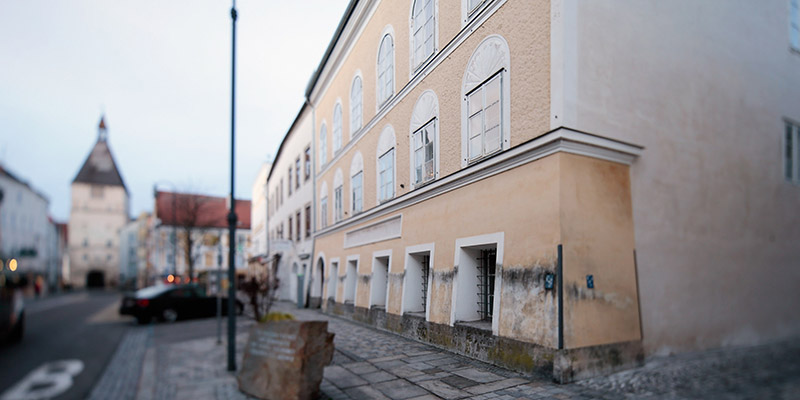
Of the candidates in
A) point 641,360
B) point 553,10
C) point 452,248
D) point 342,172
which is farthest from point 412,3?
point 641,360

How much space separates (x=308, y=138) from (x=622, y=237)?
70.6 feet

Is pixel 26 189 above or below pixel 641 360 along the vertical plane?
above

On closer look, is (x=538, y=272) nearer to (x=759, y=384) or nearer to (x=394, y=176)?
(x=759, y=384)

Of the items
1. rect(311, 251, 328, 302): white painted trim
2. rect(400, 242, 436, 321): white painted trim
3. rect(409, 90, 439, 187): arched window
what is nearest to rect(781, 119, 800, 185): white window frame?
rect(409, 90, 439, 187): arched window

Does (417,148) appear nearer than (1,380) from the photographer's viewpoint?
No

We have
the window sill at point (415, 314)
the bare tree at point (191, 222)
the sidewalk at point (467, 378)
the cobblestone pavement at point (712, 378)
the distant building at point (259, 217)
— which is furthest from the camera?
the distant building at point (259, 217)

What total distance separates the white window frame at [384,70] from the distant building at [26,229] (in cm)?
1287

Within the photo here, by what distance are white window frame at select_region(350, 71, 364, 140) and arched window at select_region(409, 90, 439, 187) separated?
5.11 m

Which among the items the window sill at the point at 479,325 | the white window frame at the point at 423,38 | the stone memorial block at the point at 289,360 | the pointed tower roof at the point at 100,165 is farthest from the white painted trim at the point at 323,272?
the pointed tower roof at the point at 100,165

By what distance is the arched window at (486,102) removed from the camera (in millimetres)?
8594

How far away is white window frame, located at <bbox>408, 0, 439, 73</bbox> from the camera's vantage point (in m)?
11.4

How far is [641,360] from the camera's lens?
24.6 feet

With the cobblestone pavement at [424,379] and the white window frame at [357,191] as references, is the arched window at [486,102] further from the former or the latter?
the white window frame at [357,191]

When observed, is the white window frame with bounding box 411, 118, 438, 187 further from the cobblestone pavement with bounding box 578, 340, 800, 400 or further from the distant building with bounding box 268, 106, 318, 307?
the distant building with bounding box 268, 106, 318, 307
